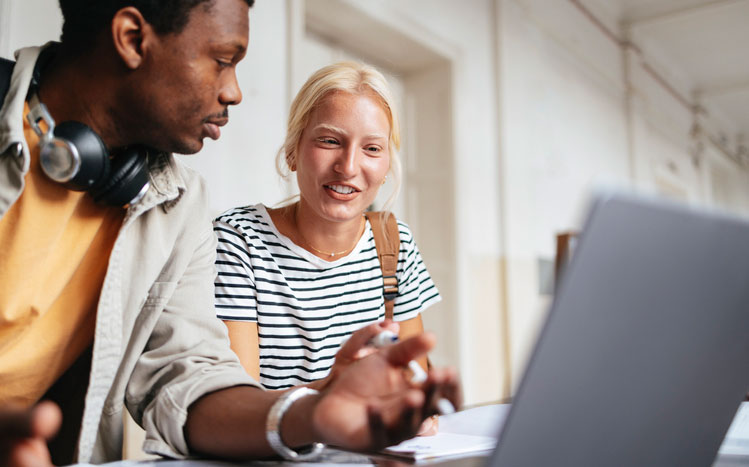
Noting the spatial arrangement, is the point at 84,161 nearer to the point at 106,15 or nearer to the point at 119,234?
the point at 119,234

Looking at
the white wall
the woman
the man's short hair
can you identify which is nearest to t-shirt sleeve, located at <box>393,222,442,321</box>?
the woman

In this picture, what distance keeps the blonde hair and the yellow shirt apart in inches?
23.4

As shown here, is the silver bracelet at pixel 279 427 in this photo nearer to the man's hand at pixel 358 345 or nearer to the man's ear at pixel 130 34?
the man's hand at pixel 358 345

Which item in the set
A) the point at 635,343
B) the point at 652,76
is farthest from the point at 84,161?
the point at 652,76

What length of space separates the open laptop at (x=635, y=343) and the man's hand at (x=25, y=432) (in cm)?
30

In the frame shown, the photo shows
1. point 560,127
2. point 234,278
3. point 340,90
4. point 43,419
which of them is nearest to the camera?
point 43,419

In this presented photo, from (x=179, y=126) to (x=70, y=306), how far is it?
1.03 ft

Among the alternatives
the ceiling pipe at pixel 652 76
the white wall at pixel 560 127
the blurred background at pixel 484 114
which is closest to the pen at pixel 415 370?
the blurred background at pixel 484 114

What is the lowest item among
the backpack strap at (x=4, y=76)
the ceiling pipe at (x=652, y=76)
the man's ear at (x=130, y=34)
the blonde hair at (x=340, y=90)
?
the backpack strap at (x=4, y=76)

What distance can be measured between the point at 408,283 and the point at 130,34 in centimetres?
87

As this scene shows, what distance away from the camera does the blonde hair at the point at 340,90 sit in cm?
141

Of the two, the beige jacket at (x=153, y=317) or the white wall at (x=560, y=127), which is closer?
the beige jacket at (x=153, y=317)

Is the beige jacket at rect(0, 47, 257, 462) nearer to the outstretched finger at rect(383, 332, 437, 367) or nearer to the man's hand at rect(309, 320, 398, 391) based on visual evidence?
the man's hand at rect(309, 320, 398, 391)

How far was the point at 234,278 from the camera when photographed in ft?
4.22
